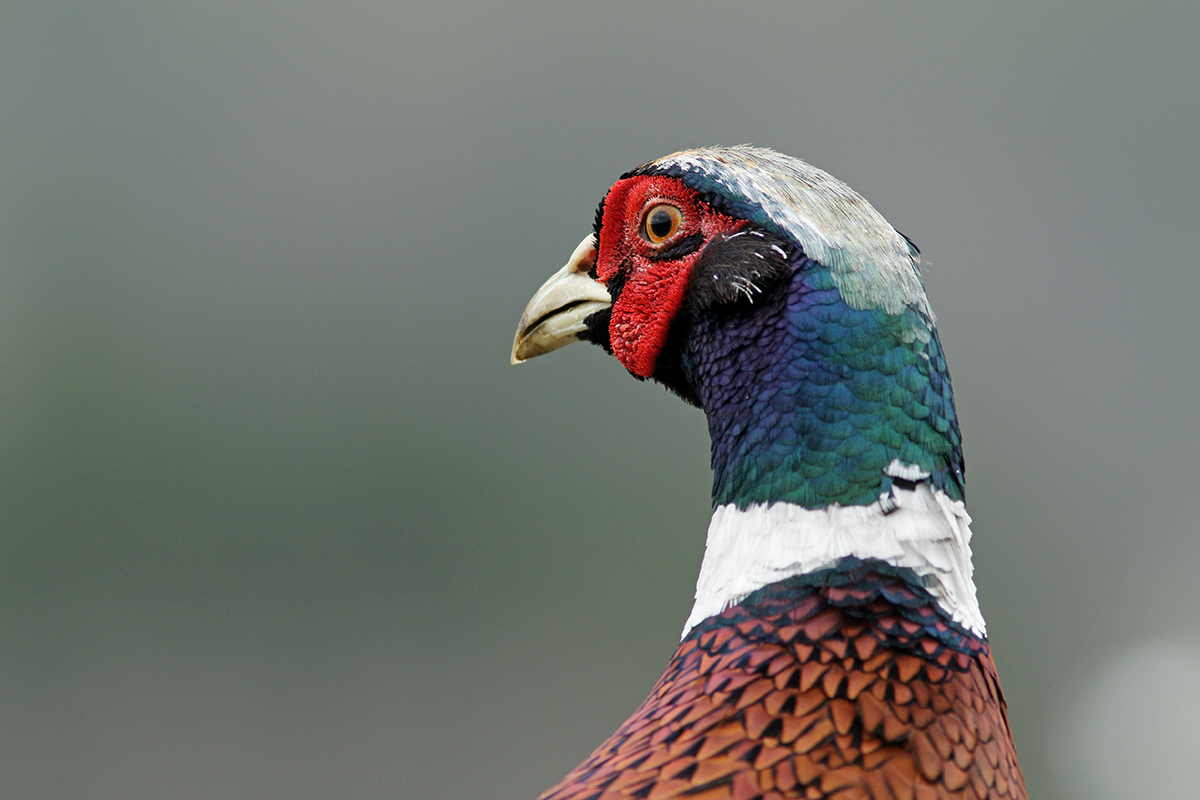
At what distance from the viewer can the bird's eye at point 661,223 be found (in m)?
1.06

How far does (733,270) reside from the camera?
981 millimetres

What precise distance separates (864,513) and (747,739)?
8.6 inches

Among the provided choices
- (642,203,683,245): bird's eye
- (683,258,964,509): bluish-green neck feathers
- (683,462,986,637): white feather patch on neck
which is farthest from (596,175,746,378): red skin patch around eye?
(683,462,986,637): white feather patch on neck

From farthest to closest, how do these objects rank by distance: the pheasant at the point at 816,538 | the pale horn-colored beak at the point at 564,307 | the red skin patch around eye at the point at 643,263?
the pale horn-colored beak at the point at 564,307 < the red skin patch around eye at the point at 643,263 < the pheasant at the point at 816,538

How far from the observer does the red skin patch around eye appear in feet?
3.43

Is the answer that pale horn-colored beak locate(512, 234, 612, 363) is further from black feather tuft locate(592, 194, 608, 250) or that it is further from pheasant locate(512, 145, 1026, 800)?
pheasant locate(512, 145, 1026, 800)

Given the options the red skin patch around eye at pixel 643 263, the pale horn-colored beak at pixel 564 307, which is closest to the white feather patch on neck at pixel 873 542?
the red skin patch around eye at pixel 643 263

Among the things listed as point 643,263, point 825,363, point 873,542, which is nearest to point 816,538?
point 873,542

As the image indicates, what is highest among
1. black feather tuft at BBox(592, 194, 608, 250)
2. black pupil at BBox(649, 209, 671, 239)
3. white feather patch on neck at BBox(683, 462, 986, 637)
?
black feather tuft at BBox(592, 194, 608, 250)

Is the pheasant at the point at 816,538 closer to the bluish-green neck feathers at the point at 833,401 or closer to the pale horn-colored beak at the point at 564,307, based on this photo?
the bluish-green neck feathers at the point at 833,401

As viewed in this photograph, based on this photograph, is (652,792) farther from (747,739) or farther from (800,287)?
(800,287)

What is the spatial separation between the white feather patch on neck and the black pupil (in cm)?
31

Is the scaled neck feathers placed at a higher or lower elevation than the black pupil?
lower

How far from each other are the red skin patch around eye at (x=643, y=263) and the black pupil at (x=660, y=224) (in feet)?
0.04
